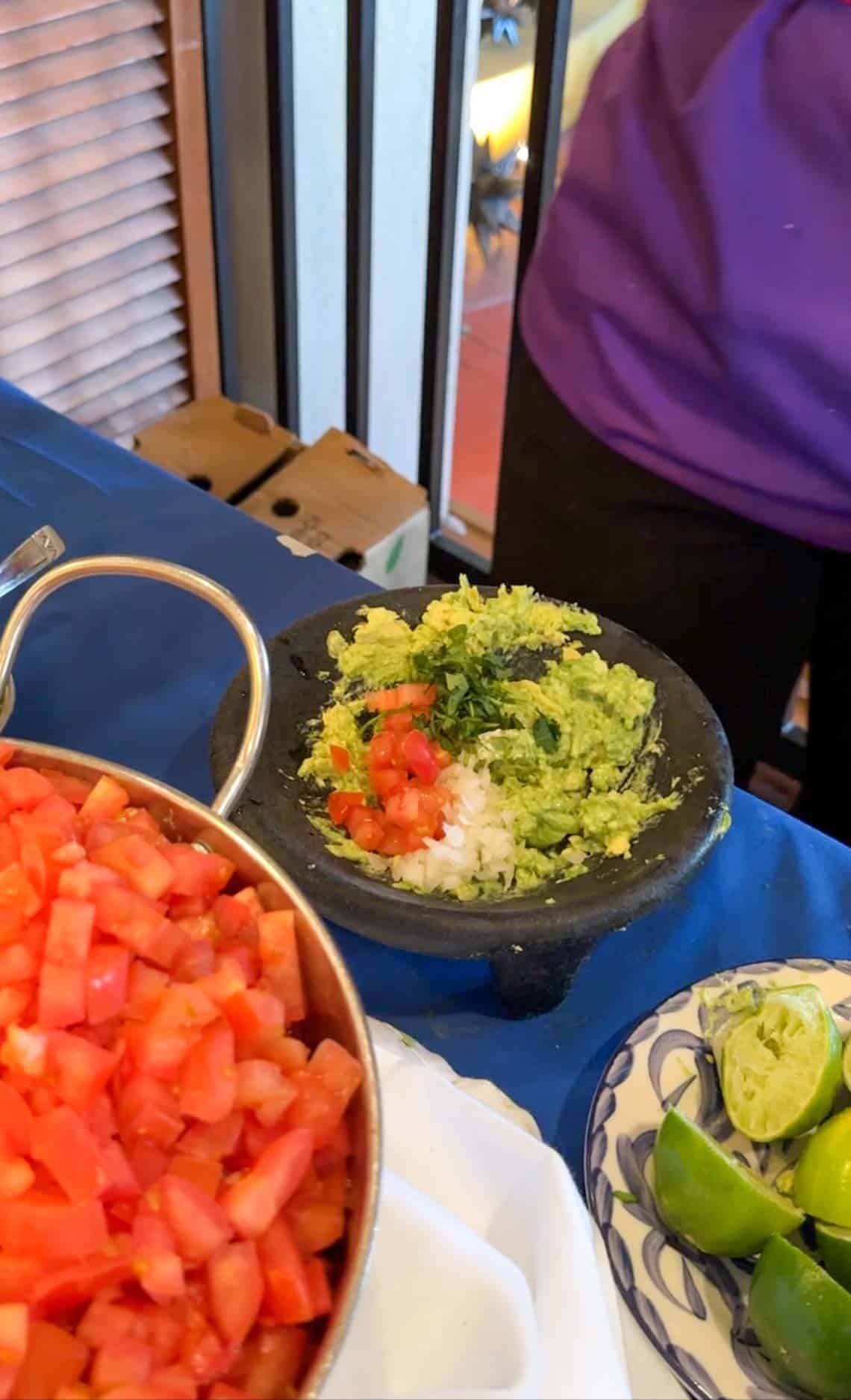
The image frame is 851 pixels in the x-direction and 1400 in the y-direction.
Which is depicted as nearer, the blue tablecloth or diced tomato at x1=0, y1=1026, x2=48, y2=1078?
diced tomato at x1=0, y1=1026, x2=48, y2=1078

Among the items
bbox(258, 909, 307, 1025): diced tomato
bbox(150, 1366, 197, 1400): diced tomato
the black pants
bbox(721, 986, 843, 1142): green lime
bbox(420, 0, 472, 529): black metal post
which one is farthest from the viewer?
bbox(420, 0, 472, 529): black metal post

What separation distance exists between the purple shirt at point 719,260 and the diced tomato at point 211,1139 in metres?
0.80

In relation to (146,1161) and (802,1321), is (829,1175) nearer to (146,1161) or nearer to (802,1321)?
(802,1321)

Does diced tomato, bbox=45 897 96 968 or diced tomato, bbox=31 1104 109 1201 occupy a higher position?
diced tomato, bbox=45 897 96 968

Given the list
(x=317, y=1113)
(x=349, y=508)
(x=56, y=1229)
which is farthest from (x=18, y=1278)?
(x=349, y=508)

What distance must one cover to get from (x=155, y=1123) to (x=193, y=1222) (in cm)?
5

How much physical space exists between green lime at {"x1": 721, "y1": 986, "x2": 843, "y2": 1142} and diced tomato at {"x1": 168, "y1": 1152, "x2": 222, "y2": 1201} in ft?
1.09

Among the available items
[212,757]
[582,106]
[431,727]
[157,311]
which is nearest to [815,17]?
[582,106]

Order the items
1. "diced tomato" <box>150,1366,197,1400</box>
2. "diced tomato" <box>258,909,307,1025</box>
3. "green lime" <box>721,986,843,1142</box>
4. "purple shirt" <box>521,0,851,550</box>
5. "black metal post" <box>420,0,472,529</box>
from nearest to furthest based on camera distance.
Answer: "diced tomato" <box>150,1366,197,1400</box> → "diced tomato" <box>258,909,307,1025</box> → "green lime" <box>721,986,843,1142</box> → "purple shirt" <box>521,0,851,550</box> → "black metal post" <box>420,0,472,529</box>

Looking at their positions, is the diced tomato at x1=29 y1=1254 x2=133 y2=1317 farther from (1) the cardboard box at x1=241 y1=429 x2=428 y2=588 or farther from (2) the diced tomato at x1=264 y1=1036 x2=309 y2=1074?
(1) the cardboard box at x1=241 y1=429 x2=428 y2=588

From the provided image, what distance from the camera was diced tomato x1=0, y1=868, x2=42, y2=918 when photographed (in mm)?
537

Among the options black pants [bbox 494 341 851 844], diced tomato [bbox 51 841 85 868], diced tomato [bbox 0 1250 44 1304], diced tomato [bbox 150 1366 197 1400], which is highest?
diced tomato [bbox 51 841 85 868]

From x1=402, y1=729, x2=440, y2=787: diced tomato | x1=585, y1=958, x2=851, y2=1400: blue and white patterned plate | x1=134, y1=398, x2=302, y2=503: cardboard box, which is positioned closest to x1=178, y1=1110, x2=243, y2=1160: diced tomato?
x1=585, y1=958, x2=851, y2=1400: blue and white patterned plate

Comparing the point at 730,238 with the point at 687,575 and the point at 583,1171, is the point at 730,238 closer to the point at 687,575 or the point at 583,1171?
the point at 687,575
